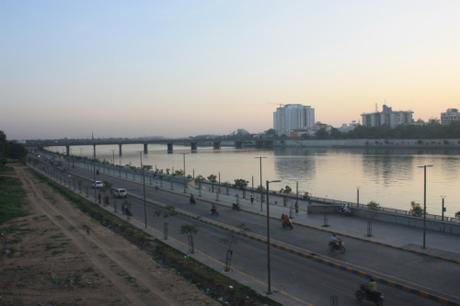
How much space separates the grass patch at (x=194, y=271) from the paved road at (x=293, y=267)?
Answer: 1212mm

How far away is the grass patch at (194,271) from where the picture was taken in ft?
48.9

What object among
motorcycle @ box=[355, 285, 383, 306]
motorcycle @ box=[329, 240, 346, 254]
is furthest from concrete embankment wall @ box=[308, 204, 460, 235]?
motorcycle @ box=[355, 285, 383, 306]

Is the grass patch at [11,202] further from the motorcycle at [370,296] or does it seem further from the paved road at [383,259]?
the motorcycle at [370,296]

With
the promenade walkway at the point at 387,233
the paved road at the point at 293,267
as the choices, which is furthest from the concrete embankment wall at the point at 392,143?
the paved road at the point at 293,267

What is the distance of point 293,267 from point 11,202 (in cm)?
2981

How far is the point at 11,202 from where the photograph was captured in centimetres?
3997

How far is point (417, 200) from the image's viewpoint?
47.0 metres

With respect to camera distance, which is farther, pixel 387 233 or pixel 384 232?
pixel 384 232

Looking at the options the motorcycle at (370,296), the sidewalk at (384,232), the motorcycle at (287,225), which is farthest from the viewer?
the motorcycle at (287,225)

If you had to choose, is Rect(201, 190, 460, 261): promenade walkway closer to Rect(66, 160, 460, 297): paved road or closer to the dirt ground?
Rect(66, 160, 460, 297): paved road

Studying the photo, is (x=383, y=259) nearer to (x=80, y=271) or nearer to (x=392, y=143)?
(x=80, y=271)

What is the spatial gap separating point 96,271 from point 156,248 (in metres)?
3.88

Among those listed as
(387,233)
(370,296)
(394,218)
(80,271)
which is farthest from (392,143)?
(370,296)

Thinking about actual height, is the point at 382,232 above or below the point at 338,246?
below
